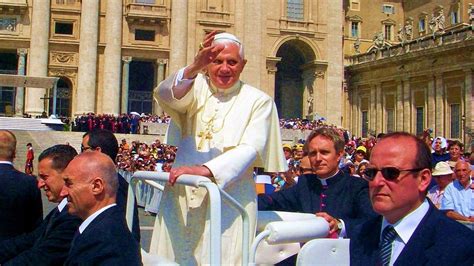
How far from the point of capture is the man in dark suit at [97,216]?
2.85m

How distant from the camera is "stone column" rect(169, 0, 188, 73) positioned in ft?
137

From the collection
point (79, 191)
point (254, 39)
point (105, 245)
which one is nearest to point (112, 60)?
point (254, 39)

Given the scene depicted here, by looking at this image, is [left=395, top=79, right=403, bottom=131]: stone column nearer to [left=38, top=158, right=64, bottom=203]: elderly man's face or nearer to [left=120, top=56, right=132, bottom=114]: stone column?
[left=120, top=56, right=132, bottom=114]: stone column

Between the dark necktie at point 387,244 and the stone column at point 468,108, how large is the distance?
3497 centimetres

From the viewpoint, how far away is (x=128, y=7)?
41.9 metres

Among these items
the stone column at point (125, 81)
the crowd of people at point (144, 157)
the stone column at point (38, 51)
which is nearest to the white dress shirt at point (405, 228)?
the crowd of people at point (144, 157)

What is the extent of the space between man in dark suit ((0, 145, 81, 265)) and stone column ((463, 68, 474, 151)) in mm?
34106

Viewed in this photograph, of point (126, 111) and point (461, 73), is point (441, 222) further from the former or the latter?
point (126, 111)

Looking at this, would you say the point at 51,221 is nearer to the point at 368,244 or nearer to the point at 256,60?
the point at 368,244

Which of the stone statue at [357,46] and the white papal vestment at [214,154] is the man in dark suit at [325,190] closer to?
the white papal vestment at [214,154]

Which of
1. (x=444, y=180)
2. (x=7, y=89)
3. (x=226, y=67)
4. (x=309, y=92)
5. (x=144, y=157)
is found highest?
(x=309, y=92)

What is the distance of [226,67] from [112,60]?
37.8 meters

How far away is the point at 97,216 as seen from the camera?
9.98 feet

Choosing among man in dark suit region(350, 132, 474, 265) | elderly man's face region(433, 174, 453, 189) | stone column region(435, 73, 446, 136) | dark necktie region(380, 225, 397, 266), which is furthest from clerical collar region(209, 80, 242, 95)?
stone column region(435, 73, 446, 136)
